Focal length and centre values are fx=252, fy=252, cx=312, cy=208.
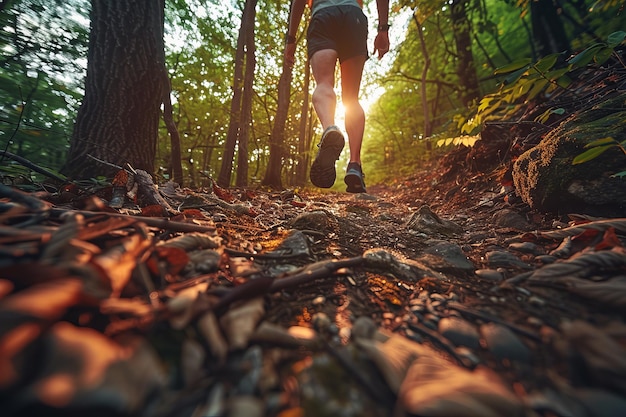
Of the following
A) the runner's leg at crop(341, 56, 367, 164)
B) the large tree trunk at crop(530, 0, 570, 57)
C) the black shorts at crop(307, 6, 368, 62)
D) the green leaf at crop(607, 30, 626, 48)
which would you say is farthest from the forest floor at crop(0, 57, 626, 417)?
the large tree trunk at crop(530, 0, 570, 57)

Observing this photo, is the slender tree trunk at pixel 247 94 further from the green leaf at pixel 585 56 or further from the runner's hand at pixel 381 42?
the green leaf at pixel 585 56

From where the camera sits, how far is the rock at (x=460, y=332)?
66 cm

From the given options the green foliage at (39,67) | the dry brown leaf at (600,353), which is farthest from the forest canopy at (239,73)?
the dry brown leaf at (600,353)

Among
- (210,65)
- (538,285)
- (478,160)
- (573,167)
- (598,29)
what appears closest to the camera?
(538,285)

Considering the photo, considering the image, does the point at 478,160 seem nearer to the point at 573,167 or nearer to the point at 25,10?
the point at 573,167

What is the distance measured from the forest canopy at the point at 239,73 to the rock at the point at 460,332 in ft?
5.86

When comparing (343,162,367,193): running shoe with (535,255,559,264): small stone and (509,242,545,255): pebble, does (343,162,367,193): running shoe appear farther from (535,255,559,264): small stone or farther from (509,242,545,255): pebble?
(535,255,559,264): small stone

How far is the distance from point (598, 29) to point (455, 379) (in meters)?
8.94

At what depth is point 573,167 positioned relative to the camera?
5.06ft

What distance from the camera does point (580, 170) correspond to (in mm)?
1520

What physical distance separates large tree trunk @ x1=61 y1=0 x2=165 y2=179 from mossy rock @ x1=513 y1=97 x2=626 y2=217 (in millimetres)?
3512

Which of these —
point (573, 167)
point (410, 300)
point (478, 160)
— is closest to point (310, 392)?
point (410, 300)

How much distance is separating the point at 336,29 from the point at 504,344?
2982 mm

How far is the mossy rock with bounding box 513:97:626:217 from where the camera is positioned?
1442mm
